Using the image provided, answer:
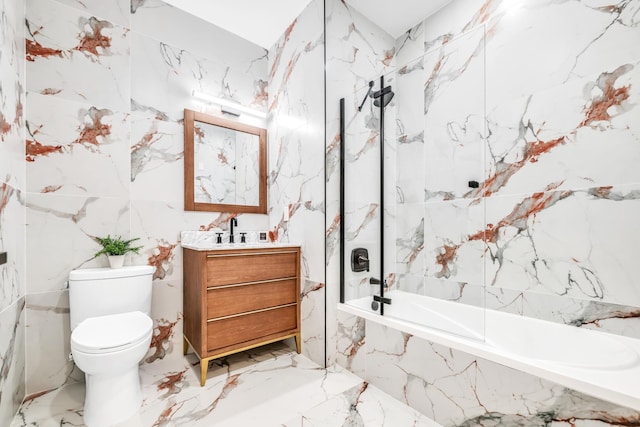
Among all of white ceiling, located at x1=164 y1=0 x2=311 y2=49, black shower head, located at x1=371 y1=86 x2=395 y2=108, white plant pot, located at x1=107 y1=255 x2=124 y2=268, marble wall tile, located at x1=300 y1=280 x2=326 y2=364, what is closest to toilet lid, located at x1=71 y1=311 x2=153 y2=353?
white plant pot, located at x1=107 y1=255 x2=124 y2=268

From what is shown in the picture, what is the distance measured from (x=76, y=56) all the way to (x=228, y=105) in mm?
Result: 1006

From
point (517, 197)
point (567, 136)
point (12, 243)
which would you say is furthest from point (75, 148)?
point (567, 136)

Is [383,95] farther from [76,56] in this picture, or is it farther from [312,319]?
[76,56]

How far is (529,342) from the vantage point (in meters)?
1.47

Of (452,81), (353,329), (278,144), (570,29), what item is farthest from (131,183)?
(570,29)

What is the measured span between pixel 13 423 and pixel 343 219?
2.06m

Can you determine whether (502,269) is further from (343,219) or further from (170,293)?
(170,293)

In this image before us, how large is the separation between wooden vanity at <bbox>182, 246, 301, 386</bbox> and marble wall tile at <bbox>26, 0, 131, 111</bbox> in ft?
4.05

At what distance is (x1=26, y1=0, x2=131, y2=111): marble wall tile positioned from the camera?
1725 millimetres

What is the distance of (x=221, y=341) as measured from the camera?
1851 mm

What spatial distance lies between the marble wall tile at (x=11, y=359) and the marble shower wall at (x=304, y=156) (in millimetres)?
1618

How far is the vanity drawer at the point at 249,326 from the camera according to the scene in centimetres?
183

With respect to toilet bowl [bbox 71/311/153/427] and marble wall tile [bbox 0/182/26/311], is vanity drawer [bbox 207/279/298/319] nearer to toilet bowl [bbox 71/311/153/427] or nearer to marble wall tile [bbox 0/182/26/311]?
toilet bowl [bbox 71/311/153/427]

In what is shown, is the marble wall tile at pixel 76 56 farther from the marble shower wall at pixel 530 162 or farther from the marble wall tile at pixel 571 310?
the marble wall tile at pixel 571 310
